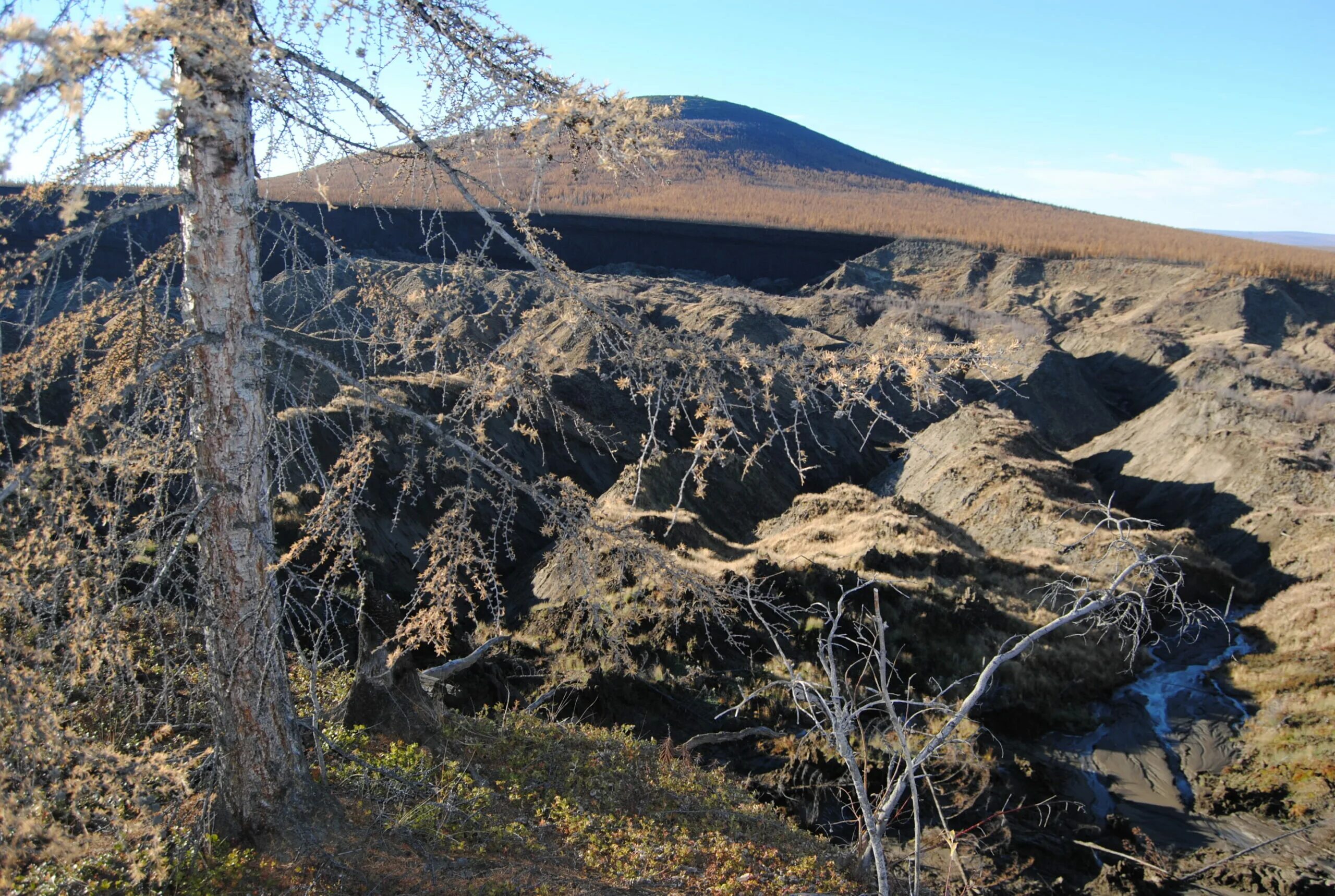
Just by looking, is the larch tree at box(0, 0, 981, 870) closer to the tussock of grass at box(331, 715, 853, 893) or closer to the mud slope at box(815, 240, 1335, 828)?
the tussock of grass at box(331, 715, 853, 893)

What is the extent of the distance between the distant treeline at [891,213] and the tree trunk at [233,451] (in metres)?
26.5

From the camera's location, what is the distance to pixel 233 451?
4.00m

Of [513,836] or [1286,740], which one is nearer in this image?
[513,836]

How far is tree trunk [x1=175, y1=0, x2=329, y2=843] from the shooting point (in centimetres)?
380

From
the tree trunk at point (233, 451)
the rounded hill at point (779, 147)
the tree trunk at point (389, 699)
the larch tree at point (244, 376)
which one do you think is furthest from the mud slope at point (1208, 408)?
the rounded hill at point (779, 147)

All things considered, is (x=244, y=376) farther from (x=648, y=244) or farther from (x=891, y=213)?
(x=891, y=213)

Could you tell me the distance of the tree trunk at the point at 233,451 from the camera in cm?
380

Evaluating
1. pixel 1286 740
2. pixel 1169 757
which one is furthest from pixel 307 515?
pixel 1286 740

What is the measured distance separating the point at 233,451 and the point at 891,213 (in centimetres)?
6920

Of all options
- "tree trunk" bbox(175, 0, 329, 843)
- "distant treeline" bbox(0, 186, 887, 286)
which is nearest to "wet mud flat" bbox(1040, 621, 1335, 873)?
"tree trunk" bbox(175, 0, 329, 843)

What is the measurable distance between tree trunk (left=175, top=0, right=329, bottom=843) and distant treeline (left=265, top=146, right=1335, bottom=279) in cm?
2650

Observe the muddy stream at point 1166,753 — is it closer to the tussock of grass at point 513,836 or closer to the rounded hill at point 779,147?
the tussock of grass at point 513,836

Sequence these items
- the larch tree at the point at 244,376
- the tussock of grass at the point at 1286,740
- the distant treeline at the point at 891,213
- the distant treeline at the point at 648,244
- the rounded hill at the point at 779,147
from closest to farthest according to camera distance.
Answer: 1. the larch tree at the point at 244,376
2. the tussock of grass at the point at 1286,740
3. the distant treeline at the point at 648,244
4. the distant treeline at the point at 891,213
5. the rounded hill at the point at 779,147

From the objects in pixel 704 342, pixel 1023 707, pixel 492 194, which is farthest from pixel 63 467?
pixel 1023 707
